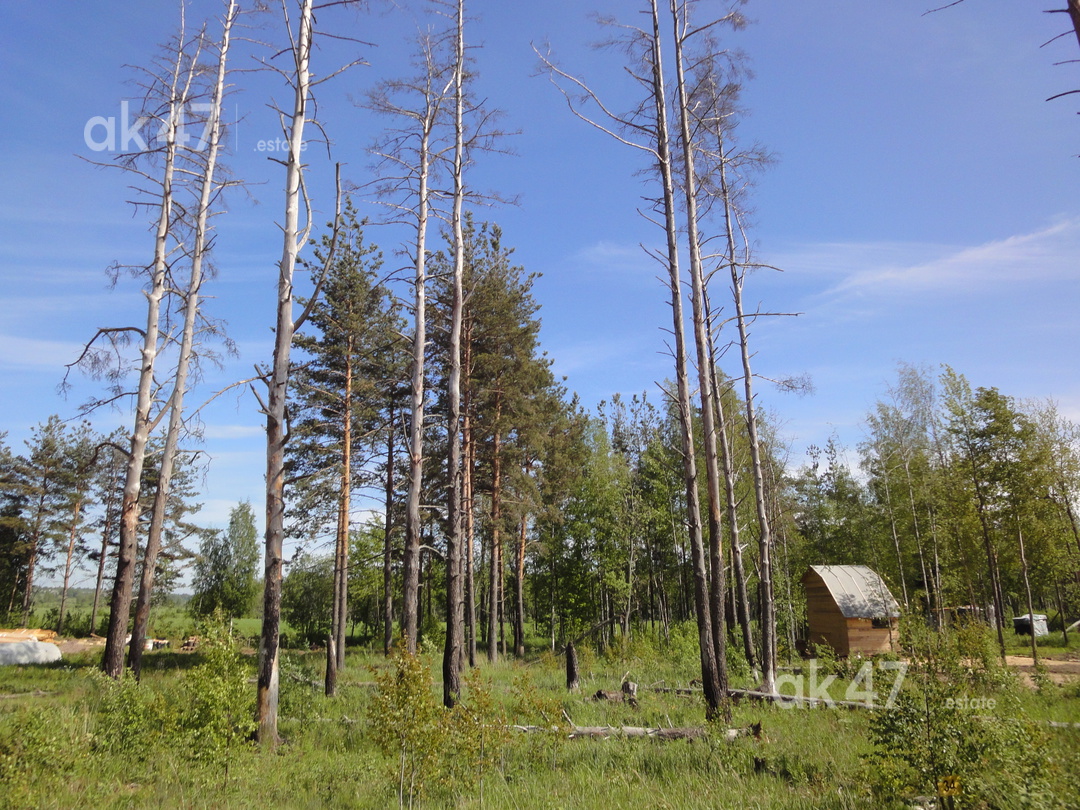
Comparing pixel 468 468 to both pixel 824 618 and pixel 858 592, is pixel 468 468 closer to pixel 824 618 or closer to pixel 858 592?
pixel 824 618

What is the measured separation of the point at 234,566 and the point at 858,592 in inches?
1763

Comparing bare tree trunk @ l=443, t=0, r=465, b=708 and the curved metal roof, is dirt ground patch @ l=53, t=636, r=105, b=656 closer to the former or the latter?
bare tree trunk @ l=443, t=0, r=465, b=708

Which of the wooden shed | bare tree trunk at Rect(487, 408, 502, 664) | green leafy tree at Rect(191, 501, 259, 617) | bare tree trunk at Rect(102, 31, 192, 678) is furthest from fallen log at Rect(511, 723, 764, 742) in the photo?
green leafy tree at Rect(191, 501, 259, 617)

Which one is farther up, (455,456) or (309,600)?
(455,456)

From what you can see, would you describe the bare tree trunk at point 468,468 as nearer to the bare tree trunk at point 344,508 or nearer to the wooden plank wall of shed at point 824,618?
the bare tree trunk at point 344,508

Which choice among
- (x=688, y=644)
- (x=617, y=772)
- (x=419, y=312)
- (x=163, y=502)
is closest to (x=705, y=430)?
(x=617, y=772)

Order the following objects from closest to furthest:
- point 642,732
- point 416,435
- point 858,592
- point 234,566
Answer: point 642,732 → point 416,435 → point 858,592 → point 234,566

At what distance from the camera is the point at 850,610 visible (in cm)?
1873

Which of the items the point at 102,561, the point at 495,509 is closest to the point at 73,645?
the point at 102,561

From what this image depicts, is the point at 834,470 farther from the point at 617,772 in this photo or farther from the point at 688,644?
the point at 617,772

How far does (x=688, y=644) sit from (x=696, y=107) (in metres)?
15.6

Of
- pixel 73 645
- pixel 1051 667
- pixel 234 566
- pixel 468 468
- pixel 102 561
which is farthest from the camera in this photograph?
pixel 234 566

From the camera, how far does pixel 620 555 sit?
29844 mm

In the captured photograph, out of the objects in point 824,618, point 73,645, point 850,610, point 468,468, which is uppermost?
point 468,468
